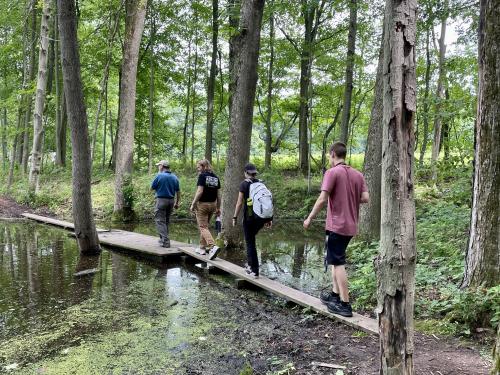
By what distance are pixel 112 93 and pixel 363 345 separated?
2904 cm

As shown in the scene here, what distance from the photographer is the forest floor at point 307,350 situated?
3.82m

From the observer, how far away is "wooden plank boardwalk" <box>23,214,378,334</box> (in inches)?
195

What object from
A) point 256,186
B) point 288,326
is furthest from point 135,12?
point 288,326

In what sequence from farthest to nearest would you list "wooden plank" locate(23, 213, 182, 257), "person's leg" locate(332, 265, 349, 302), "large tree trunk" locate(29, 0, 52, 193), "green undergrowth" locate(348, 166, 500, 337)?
"large tree trunk" locate(29, 0, 52, 193)
"wooden plank" locate(23, 213, 182, 257)
"person's leg" locate(332, 265, 349, 302)
"green undergrowth" locate(348, 166, 500, 337)

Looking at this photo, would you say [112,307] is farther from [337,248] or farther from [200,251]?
[337,248]

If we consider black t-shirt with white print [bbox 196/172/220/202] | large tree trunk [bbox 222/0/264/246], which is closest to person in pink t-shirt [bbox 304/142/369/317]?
black t-shirt with white print [bbox 196/172/220/202]

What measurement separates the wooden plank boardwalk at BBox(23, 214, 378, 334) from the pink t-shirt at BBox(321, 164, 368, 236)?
3.58ft

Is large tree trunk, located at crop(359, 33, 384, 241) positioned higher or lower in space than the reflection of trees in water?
higher

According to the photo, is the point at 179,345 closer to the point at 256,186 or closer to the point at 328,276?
the point at 256,186

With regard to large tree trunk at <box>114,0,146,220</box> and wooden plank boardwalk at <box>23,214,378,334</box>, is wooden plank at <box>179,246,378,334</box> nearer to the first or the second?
wooden plank boardwalk at <box>23,214,378,334</box>

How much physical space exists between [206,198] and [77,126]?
3372 mm

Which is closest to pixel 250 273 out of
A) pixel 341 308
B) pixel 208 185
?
pixel 208 185

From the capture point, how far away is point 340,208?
502 centimetres

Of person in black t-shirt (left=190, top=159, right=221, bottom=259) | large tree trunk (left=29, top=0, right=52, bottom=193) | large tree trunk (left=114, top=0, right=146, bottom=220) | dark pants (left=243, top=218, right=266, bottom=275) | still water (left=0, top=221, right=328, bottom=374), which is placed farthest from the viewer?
large tree trunk (left=29, top=0, right=52, bottom=193)
